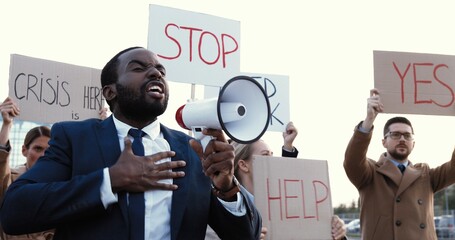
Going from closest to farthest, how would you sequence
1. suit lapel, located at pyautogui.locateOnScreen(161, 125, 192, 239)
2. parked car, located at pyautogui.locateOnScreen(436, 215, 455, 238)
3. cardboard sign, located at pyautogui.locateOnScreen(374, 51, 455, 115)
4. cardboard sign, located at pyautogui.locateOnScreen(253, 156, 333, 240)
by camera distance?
suit lapel, located at pyautogui.locateOnScreen(161, 125, 192, 239), cardboard sign, located at pyautogui.locateOnScreen(253, 156, 333, 240), cardboard sign, located at pyautogui.locateOnScreen(374, 51, 455, 115), parked car, located at pyautogui.locateOnScreen(436, 215, 455, 238)

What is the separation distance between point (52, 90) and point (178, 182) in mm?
2455

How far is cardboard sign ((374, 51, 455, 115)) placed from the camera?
15.5 feet

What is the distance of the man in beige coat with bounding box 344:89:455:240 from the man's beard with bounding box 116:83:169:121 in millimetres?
2788

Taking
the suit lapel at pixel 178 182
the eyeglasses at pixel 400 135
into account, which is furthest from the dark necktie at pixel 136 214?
the eyeglasses at pixel 400 135

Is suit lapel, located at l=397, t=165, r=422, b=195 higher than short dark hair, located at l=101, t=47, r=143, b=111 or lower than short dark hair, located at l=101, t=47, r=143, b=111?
lower

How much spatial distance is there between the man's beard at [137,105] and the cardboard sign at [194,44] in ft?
6.39

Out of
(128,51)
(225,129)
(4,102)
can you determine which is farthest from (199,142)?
(4,102)

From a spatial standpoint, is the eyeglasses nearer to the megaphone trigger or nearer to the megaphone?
the megaphone

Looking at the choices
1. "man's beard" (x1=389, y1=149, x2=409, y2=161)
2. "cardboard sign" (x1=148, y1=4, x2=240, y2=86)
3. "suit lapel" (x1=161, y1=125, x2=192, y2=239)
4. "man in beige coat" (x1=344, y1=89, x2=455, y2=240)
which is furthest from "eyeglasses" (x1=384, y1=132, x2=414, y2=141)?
"suit lapel" (x1=161, y1=125, x2=192, y2=239)

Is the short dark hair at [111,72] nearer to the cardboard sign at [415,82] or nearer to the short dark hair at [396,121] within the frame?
the cardboard sign at [415,82]

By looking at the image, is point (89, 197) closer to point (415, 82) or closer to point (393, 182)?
point (393, 182)

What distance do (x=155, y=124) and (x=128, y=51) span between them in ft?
0.95

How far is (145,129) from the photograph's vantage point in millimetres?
2150

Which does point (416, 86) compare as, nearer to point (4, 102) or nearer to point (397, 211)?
point (397, 211)
